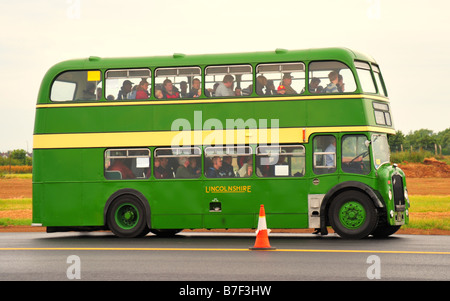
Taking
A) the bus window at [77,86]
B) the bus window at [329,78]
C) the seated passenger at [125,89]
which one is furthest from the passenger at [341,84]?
the bus window at [77,86]

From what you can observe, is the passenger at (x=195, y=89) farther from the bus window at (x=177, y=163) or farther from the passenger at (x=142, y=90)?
the bus window at (x=177, y=163)

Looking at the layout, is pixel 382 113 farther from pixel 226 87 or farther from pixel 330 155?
pixel 226 87

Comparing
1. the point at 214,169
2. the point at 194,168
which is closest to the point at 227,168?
the point at 214,169

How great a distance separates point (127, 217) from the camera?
18.8 metres

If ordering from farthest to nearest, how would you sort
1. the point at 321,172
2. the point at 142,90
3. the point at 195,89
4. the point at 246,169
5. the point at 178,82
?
the point at 142,90, the point at 178,82, the point at 195,89, the point at 246,169, the point at 321,172

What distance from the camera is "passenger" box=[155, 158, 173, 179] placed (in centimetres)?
1861

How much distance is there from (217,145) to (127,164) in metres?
2.21

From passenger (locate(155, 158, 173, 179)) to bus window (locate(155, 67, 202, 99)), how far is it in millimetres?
1478

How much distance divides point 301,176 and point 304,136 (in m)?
0.88

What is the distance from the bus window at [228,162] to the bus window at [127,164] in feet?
4.80

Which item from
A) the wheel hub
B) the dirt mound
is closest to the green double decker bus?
the wheel hub

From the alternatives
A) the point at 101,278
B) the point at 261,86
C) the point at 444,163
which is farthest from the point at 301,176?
the point at 444,163

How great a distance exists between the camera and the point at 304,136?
1780cm
